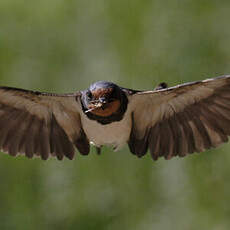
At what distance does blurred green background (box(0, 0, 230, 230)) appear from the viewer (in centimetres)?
1147

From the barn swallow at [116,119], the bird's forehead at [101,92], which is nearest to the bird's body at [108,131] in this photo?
the barn swallow at [116,119]

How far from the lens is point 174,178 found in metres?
11.2

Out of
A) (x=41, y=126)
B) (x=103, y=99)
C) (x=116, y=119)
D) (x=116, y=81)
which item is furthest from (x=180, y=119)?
(x=116, y=81)

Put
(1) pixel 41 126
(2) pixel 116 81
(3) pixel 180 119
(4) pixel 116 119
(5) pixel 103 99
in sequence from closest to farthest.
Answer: (5) pixel 103 99 < (4) pixel 116 119 < (3) pixel 180 119 < (1) pixel 41 126 < (2) pixel 116 81

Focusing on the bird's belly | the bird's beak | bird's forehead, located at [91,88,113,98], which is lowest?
the bird's belly

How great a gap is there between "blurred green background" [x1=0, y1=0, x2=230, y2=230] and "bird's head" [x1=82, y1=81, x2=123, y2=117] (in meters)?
3.94

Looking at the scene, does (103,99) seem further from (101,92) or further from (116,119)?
(116,119)

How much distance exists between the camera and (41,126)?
7754 mm

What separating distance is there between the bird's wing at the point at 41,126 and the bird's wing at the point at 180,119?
1.55 ft

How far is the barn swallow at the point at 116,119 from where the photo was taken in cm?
729

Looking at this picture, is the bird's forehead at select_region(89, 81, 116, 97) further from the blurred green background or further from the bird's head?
the blurred green background

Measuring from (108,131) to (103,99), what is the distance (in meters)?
0.34

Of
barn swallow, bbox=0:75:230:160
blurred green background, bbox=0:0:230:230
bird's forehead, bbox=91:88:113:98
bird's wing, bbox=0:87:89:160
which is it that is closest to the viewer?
bird's forehead, bbox=91:88:113:98

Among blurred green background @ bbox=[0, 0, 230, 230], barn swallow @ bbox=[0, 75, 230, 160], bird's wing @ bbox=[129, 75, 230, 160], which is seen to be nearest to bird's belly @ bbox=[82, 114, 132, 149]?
barn swallow @ bbox=[0, 75, 230, 160]
